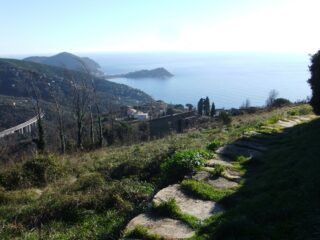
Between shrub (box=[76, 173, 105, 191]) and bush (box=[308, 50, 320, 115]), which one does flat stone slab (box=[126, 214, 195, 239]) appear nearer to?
shrub (box=[76, 173, 105, 191])

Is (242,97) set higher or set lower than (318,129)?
lower

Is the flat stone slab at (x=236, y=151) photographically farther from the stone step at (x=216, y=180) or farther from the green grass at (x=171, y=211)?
the green grass at (x=171, y=211)

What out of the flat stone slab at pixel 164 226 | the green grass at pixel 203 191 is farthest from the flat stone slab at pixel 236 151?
the flat stone slab at pixel 164 226

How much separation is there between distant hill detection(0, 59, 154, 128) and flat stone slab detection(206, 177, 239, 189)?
56.2 metres

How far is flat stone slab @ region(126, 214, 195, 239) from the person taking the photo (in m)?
4.22

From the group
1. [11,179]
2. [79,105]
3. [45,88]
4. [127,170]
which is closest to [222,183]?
[127,170]

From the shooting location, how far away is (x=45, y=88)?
101 m

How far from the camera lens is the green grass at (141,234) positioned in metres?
4.05

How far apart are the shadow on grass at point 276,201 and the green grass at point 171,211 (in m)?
0.25

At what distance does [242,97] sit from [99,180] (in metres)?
161

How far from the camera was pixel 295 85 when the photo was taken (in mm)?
167000

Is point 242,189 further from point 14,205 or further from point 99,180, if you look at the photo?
point 14,205

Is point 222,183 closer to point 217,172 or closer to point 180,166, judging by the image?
point 217,172

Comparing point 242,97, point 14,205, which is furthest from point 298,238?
point 242,97
